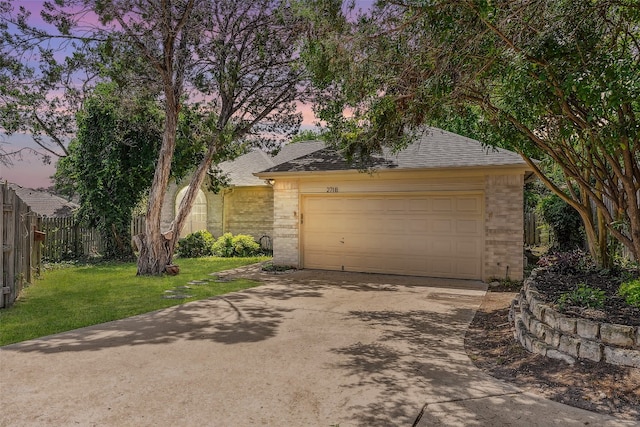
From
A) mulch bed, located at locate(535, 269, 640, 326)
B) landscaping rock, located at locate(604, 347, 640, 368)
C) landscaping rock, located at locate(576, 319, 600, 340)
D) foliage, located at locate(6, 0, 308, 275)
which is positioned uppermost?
foliage, located at locate(6, 0, 308, 275)

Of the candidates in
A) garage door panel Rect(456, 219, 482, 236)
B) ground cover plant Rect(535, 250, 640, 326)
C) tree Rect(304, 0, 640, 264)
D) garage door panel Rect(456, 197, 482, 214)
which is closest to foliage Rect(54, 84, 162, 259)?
tree Rect(304, 0, 640, 264)

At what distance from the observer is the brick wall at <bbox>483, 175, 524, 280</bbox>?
9.82m

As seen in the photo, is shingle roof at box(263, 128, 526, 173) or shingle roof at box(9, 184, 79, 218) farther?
shingle roof at box(9, 184, 79, 218)

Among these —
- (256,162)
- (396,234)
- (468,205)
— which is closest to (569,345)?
(468,205)

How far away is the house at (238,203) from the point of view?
16641 millimetres

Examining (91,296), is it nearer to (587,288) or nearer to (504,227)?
(587,288)

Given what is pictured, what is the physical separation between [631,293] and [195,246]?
1391cm

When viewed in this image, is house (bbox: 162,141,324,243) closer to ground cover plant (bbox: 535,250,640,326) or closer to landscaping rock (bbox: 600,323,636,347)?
ground cover plant (bbox: 535,250,640,326)

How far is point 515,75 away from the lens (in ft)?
14.8

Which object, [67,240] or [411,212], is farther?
[67,240]

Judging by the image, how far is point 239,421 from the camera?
3250mm

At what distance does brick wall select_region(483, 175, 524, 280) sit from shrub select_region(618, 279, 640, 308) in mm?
4986

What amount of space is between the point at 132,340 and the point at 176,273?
6.23 metres

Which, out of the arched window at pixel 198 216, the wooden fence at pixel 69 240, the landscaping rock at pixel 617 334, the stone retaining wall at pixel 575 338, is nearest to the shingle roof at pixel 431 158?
the stone retaining wall at pixel 575 338
